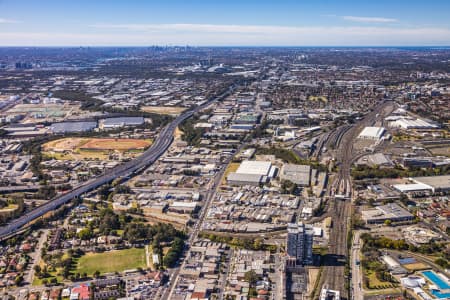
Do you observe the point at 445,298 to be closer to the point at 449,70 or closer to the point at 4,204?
the point at 4,204

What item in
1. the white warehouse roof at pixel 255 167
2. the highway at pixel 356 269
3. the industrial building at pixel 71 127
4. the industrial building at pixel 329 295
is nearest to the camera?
the industrial building at pixel 329 295

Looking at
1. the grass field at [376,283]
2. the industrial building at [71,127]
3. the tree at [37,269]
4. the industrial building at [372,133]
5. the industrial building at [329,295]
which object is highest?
the industrial building at [372,133]

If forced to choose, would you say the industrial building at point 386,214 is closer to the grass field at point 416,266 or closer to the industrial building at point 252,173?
the grass field at point 416,266

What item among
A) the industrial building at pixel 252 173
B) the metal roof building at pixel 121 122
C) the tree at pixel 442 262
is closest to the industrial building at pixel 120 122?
the metal roof building at pixel 121 122

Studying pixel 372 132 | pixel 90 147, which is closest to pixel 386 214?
pixel 372 132

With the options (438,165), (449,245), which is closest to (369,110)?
(438,165)

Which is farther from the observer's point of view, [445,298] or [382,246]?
[382,246]

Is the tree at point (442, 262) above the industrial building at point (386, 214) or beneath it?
beneath

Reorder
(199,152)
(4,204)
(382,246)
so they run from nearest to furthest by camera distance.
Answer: (382,246)
(4,204)
(199,152)
